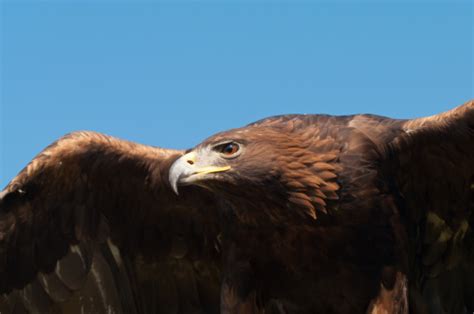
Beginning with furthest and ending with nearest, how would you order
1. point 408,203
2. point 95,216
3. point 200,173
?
1. point 95,216
2. point 408,203
3. point 200,173

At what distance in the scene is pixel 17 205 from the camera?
9391 mm

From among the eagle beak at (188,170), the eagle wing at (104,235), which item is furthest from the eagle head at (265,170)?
the eagle wing at (104,235)

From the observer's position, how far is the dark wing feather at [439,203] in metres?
8.49

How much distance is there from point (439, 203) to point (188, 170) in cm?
229

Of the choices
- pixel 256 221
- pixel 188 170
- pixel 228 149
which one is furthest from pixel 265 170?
pixel 188 170

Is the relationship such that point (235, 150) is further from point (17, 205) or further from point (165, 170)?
Result: point (17, 205)

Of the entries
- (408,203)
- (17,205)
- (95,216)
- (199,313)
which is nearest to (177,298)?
(199,313)

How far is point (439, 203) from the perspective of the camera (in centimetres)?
895

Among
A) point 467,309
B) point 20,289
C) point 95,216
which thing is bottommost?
point 467,309

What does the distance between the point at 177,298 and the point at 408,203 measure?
2.59 meters

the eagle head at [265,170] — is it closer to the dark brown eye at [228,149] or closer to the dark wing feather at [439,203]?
the dark brown eye at [228,149]

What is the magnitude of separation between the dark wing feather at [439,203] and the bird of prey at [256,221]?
12 mm

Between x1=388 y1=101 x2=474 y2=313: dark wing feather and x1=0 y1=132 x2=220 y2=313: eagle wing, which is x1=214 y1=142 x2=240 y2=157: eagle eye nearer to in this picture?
x1=0 y1=132 x2=220 y2=313: eagle wing

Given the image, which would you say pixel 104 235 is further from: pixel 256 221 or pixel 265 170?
pixel 265 170
